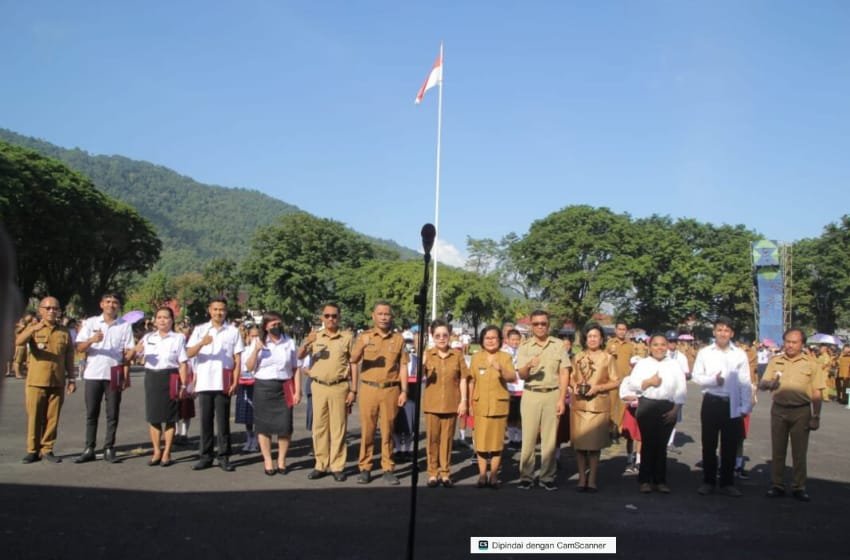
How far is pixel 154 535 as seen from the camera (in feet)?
18.2

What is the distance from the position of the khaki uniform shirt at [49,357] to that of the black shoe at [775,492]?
901cm

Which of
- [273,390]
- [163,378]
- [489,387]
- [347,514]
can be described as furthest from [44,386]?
[489,387]

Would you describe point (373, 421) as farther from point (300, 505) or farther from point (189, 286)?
point (189, 286)

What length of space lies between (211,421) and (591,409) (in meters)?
4.77

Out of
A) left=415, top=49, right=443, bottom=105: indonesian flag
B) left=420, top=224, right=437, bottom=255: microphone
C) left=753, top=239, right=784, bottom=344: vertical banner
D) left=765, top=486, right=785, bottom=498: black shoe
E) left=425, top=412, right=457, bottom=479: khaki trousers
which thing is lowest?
left=765, top=486, right=785, bottom=498: black shoe

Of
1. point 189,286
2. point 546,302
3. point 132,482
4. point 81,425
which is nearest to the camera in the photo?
point 132,482

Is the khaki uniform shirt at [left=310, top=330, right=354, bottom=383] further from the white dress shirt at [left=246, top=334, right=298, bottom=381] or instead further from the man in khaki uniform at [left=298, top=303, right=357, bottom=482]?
the white dress shirt at [left=246, top=334, right=298, bottom=381]

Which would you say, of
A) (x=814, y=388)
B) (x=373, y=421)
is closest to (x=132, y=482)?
(x=373, y=421)

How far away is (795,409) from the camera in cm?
788

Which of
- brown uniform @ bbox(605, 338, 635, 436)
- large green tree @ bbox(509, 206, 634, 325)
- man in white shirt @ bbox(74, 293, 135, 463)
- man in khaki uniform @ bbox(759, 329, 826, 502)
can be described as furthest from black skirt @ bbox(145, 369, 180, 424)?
large green tree @ bbox(509, 206, 634, 325)

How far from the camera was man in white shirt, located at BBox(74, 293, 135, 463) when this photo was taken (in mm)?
8539

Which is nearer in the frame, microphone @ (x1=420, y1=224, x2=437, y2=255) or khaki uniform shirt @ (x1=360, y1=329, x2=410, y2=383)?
microphone @ (x1=420, y1=224, x2=437, y2=255)

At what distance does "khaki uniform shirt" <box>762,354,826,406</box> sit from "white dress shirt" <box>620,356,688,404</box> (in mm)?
1023

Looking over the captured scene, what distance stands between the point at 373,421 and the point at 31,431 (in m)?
4.36
